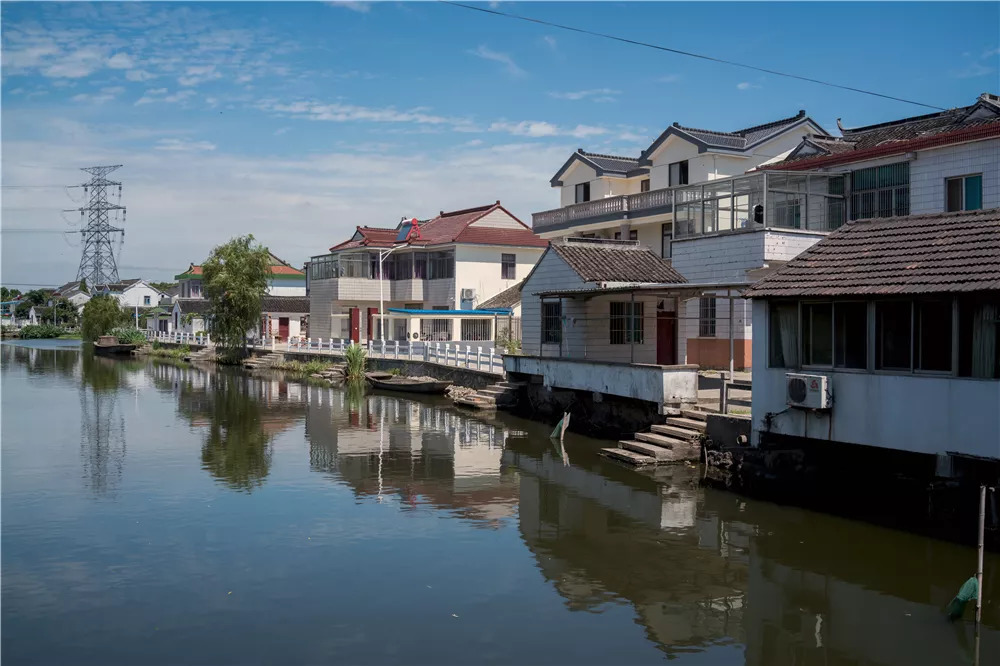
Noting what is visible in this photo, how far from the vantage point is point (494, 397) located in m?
31.4

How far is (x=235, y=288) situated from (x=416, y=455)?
3564 cm

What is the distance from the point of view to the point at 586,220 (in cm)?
3941

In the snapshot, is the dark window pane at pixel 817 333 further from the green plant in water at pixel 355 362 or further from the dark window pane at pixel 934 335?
the green plant in water at pixel 355 362

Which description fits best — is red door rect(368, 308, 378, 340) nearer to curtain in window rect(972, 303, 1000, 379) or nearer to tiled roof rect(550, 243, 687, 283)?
tiled roof rect(550, 243, 687, 283)

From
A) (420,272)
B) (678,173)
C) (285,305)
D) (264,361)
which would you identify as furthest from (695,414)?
(285,305)

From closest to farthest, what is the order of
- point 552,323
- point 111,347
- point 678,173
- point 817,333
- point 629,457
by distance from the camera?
point 817,333
point 629,457
point 552,323
point 678,173
point 111,347

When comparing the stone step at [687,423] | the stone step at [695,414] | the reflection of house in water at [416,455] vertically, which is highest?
the stone step at [695,414]

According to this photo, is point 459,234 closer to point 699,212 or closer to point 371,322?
point 371,322

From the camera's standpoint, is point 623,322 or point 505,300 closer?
point 623,322

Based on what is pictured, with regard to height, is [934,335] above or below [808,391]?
above

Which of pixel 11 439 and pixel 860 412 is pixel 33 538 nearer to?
pixel 11 439

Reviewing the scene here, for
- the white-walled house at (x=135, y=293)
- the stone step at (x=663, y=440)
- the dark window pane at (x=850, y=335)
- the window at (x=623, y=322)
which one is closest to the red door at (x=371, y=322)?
the window at (x=623, y=322)

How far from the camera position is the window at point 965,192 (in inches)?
922

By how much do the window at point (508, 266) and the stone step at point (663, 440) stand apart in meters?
32.0
